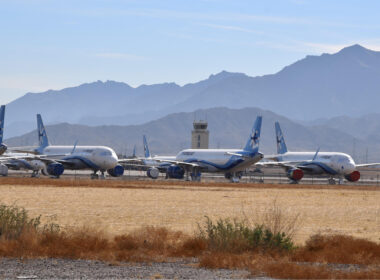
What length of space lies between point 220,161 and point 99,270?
77.0m

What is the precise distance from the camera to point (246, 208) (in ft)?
128

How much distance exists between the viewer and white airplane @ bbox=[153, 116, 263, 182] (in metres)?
91.8

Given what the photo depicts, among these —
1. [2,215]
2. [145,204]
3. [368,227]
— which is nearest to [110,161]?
[145,204]

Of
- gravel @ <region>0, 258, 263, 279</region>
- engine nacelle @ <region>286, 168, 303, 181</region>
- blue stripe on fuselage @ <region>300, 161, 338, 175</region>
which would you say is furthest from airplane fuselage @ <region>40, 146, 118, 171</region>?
gravel @ <region>0, 258, 263, 279</region>

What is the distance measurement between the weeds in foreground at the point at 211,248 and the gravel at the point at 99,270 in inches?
22.4

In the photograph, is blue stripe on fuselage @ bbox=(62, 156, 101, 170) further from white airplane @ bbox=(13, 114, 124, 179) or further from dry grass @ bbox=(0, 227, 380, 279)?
dry grass @ bbox=(0, 227, 380, 279)

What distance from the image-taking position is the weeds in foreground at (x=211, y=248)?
1827 centimetres

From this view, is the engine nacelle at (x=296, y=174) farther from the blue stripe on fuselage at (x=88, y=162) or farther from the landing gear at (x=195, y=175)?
the blue stripe on fuselage at (x=88, y=162)

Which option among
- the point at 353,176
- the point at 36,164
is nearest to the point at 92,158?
the point at 36,164

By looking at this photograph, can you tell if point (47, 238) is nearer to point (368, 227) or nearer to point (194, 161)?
point (368, 227)

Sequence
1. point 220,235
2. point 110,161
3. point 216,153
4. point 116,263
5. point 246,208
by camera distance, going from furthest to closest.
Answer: point 216,153 → point 110,161 → point 246,208 → point 220,235 → point 116,263

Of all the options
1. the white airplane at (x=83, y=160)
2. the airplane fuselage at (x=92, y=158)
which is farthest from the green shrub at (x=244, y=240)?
the airplane fuselage at (x=92, y=158)

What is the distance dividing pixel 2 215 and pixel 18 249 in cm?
185

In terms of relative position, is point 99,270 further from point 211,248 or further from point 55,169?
point 55,169
